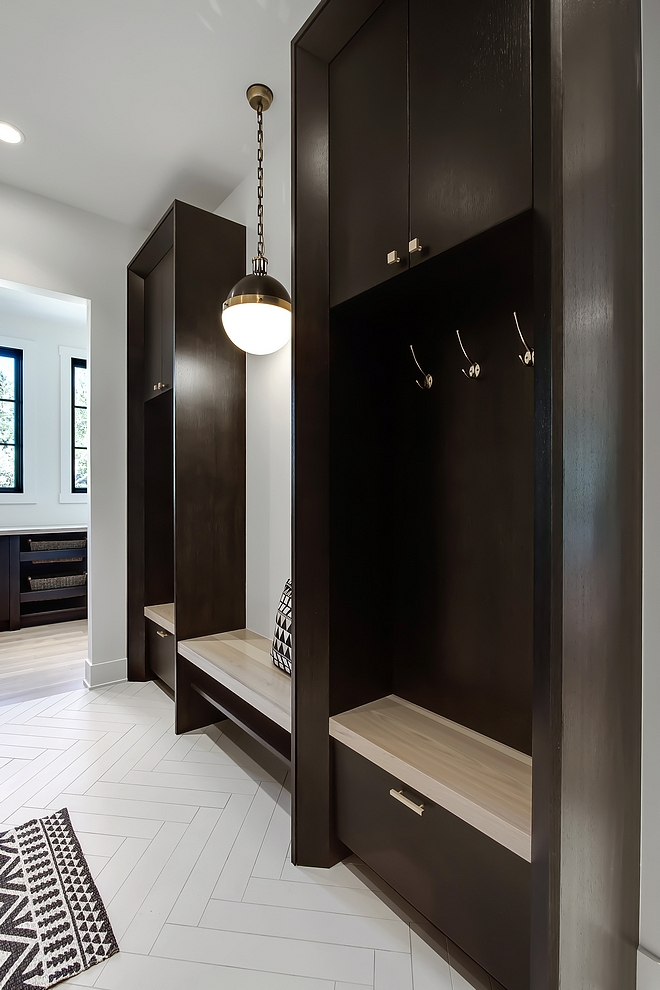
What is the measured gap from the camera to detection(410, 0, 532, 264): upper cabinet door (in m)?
1.08

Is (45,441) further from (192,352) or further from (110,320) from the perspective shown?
(192,352)

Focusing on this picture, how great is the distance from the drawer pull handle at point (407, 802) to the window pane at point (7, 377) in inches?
219

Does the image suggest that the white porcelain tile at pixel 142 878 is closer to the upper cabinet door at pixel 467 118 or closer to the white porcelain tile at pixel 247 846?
the white porcelain tile at pixel 247 846

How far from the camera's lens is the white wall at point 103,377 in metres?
3.14

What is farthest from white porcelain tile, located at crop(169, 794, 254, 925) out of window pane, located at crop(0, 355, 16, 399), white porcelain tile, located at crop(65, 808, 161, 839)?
window pane, located at crop(0, 355, 16, 399)

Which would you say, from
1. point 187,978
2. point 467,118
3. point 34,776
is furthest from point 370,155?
point 34,776

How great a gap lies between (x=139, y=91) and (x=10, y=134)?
2.70ft

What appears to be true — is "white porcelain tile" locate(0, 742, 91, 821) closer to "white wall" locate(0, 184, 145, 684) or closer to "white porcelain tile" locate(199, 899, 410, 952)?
"white wall" locate(0, 184, 145, 684)

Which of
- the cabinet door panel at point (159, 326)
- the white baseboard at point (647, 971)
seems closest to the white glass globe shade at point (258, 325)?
the cabinet door panel at point (159, 326)

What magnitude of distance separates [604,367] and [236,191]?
261cm

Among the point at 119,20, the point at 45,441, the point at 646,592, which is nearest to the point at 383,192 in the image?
the point at 646,592

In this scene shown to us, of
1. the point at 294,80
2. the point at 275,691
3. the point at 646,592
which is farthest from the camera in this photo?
the point at 275,691

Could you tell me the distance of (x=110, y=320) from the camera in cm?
334

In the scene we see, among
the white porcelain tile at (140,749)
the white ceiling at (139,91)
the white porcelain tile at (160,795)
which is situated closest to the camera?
the white ceiling at (139,91)
